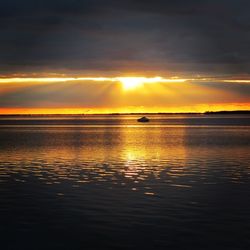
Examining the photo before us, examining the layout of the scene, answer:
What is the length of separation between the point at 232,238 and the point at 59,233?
24.1 feet

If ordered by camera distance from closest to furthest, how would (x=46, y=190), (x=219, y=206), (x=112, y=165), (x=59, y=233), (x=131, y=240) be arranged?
1. (x=131, y=240)
2. (x=59, y=233)
3. (x=219, y=206)
4. (x=46, y=190)
5. (x=112, y=165)

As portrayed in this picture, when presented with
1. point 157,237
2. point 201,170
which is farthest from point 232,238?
point 201,170

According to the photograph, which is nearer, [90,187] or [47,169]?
[90,187]

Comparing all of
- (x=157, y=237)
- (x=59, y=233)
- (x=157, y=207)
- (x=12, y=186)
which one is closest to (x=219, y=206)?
(x=157, y=207)

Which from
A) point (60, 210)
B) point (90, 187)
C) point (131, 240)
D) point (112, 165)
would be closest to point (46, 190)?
point (90, 187)

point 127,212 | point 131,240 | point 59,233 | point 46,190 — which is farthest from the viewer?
point 46,190

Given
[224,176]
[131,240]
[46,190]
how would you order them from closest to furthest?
[131,240] < [46,190] < [224,176]

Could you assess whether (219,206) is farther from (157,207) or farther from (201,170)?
(201,170)

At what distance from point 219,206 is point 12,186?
48.7 feet

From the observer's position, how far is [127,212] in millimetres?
26172

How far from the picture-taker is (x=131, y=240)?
69.2 ft

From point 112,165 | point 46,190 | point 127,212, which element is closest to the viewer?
point 127,212

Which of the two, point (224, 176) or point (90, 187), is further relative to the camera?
point (224, 176)

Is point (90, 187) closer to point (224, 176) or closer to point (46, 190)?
point (46, 190)
